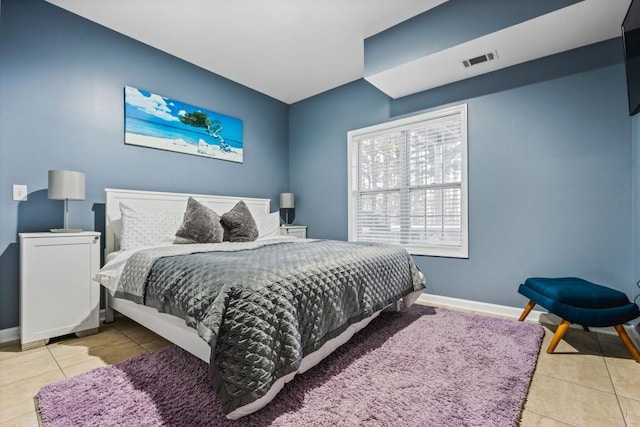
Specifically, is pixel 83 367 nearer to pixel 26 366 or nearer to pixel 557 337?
pixel 26 366

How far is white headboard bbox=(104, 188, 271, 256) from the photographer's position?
8.98 ft

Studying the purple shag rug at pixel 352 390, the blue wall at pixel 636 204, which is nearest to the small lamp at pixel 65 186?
the purple shag rug at pixel 352 390

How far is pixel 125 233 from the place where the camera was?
2.58 m

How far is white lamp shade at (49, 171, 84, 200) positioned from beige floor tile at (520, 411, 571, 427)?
3.28 metres

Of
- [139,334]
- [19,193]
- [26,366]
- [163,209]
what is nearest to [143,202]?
[163,209]

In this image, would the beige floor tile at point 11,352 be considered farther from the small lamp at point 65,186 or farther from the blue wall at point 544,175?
the blue wall at point 544,175

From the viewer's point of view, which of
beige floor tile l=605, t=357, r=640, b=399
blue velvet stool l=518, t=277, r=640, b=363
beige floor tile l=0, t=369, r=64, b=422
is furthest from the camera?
blue velvet stool l=518, t=277, r=640, b=363

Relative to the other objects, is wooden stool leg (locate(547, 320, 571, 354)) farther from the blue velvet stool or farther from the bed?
the bed

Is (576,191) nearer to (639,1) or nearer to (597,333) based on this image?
(597,333)

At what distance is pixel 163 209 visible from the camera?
3111 millimetres

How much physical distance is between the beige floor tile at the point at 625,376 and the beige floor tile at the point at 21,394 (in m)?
3.04

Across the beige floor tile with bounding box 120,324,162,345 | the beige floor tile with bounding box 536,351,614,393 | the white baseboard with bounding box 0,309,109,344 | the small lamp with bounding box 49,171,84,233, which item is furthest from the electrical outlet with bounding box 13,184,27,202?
the beige floor tile with bounding box 536,351,614,393

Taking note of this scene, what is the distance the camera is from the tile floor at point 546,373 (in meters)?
1.36

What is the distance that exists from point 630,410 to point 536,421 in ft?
1.72
